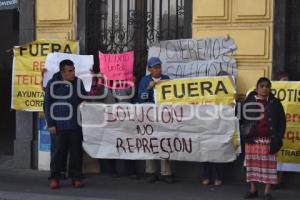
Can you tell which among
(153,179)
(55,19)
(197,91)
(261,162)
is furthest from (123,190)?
(55,19)

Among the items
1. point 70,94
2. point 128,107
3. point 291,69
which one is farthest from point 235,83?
point 70,94

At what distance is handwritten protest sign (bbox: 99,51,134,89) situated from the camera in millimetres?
9141

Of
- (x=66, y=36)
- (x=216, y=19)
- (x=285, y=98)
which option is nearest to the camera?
(x=285, y=98)

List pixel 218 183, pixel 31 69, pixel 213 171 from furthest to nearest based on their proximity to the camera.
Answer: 1. pixel 31 69
2. pixel 213 171
3. pixel 218 183

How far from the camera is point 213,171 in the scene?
8828 millimetres

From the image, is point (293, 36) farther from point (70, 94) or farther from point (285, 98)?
point (70, 94)

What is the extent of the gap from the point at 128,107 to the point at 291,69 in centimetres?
239

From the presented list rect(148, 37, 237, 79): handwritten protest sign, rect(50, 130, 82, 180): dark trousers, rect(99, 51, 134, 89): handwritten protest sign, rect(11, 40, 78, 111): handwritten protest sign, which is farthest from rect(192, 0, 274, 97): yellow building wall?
rect(50, 130, 82, 180): dark trousers

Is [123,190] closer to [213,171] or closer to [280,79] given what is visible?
[213,171]

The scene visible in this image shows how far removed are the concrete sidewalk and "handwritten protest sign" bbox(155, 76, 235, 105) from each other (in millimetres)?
1205

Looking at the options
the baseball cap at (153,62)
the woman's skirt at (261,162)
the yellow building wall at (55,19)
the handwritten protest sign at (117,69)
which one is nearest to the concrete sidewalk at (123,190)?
the woman's skirt at (261,162)

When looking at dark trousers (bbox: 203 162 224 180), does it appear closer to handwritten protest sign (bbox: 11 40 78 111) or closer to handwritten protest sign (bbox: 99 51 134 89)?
handwritten protest sign (bbox: 99 51 134 89)

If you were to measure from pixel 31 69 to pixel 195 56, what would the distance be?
259cm

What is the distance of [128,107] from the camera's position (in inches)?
343
